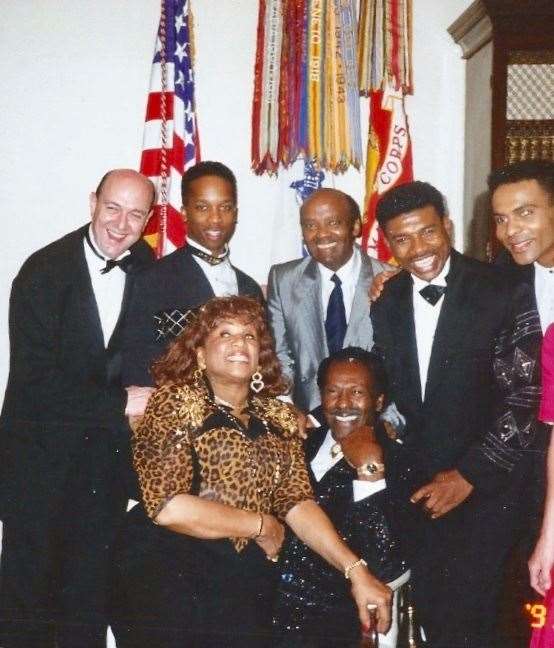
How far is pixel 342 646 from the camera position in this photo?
7.81 feet

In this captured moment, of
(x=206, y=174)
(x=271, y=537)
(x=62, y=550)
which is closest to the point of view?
(x=271, y=537)

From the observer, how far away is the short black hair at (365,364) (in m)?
2.70

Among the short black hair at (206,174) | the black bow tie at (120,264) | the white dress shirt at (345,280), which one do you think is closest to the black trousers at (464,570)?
the white dress shirt at (345,280)

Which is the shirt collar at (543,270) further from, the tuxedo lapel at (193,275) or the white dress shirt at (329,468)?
the tuxedo lapel at (193,275)

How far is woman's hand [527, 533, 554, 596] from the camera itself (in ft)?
6.39

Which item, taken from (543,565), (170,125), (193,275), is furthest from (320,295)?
(543,565)

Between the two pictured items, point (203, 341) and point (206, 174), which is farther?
point (206, 174)

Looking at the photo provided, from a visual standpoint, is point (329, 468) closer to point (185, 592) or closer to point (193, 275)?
point (185, 592)

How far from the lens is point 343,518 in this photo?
2.50 meters

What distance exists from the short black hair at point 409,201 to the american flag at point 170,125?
4.42ft

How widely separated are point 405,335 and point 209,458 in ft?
2.83

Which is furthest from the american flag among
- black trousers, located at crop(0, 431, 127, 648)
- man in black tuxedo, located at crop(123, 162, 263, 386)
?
black trousers, located at crop(0, 431, 127, 648)

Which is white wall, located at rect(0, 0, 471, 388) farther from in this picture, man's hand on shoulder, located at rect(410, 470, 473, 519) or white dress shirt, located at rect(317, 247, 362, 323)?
man's hand on shoulder, located at rect(410, 470, 473, 519)

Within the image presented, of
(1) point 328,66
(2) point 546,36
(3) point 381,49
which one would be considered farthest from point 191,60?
(2) point 546,36
